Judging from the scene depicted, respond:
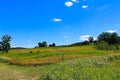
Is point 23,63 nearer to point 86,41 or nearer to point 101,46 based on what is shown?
point 101,46

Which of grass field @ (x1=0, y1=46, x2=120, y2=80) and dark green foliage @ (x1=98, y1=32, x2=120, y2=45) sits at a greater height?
dark green foliage @ (x1=98, y1=32, x2=120, y2=45)

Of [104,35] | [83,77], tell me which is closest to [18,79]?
[83,77]

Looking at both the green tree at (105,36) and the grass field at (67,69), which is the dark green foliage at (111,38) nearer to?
the green tree at (105,36)

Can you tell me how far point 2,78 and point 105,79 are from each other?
1107 centimetres

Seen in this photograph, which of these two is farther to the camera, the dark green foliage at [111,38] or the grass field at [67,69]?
the dark green foliage at [111,38]

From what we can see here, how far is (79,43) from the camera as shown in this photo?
123875 mm

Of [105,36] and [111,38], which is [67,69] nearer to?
[111,38]

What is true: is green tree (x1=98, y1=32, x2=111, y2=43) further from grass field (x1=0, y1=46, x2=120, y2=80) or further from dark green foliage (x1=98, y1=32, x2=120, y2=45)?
grass field (x1=0, y1=46, x2=120, y2=80)

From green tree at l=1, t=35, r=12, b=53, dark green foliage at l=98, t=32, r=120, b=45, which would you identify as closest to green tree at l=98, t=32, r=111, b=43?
dark green foliage at l=98, t=32, r=120, b=45

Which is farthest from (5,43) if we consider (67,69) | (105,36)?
(67,69)

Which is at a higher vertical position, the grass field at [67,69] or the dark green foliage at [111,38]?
the dark green foliage at [111,38]

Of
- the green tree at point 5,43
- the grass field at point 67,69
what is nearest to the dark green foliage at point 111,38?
the green tree at point 5,43

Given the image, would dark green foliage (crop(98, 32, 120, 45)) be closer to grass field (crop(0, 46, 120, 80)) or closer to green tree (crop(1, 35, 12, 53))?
green tree (crop(1, 35, 12, 53))

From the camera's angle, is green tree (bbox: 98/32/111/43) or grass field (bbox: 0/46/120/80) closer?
grass field (bbox: 0/46/120/80)
